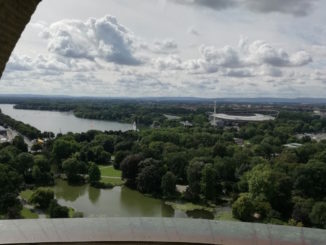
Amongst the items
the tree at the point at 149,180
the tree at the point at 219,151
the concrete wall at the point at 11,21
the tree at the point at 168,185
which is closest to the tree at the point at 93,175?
the tree at the point at 149,180

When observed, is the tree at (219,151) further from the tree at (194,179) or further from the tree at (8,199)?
the tree at (8,199)

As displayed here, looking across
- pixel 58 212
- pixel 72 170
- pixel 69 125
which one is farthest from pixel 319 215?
pixel 69 125

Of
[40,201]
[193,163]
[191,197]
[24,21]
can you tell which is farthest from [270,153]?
[24,21]

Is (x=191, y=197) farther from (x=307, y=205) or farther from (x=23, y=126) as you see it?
(x=23, y=126)

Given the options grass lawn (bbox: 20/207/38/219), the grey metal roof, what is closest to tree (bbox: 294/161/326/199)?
grass lawn (bbox: 20/207/38/219)

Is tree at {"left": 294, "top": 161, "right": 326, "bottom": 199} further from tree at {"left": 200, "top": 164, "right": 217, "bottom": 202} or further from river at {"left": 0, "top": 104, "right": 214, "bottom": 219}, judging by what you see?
river at {"left": 0, "top": 104, "right": 214, "bottom": 219}

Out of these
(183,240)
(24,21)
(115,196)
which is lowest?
(115,196)
